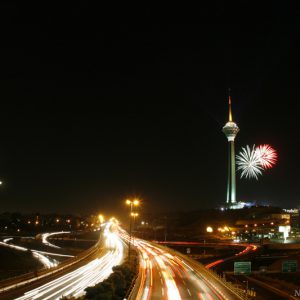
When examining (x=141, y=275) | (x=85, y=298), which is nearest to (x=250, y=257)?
(x=141, y=275)

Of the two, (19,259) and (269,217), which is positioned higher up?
(269,217)

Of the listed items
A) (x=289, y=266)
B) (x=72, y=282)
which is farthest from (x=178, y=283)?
(x=289, y=266)

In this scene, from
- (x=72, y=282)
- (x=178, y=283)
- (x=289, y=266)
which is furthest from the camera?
(x=72, y=282)

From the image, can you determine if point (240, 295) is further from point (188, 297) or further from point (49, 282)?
point (49, 282)

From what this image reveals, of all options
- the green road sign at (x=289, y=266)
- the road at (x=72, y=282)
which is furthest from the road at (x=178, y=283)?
the green road sign at (x=289, y=266)

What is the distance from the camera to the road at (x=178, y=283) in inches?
1378

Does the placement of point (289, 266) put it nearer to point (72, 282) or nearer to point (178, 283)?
point (178, 283)

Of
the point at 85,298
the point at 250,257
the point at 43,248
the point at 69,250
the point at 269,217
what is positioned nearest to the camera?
the point at 85,298

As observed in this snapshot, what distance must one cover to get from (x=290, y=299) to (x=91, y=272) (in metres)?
28.3

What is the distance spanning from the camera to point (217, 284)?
41438 mm

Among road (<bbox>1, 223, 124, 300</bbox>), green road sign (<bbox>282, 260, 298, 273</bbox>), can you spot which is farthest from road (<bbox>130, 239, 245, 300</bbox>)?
green road sign (<bbox>282, 260, 298, 273</bbox>)

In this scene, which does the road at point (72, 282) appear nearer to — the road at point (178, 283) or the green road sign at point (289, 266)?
the road at point (178, 283)

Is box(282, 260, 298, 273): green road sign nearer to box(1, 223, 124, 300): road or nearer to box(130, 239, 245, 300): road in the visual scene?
box(130, 239, 245, 300): road

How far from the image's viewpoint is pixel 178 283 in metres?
42.3
